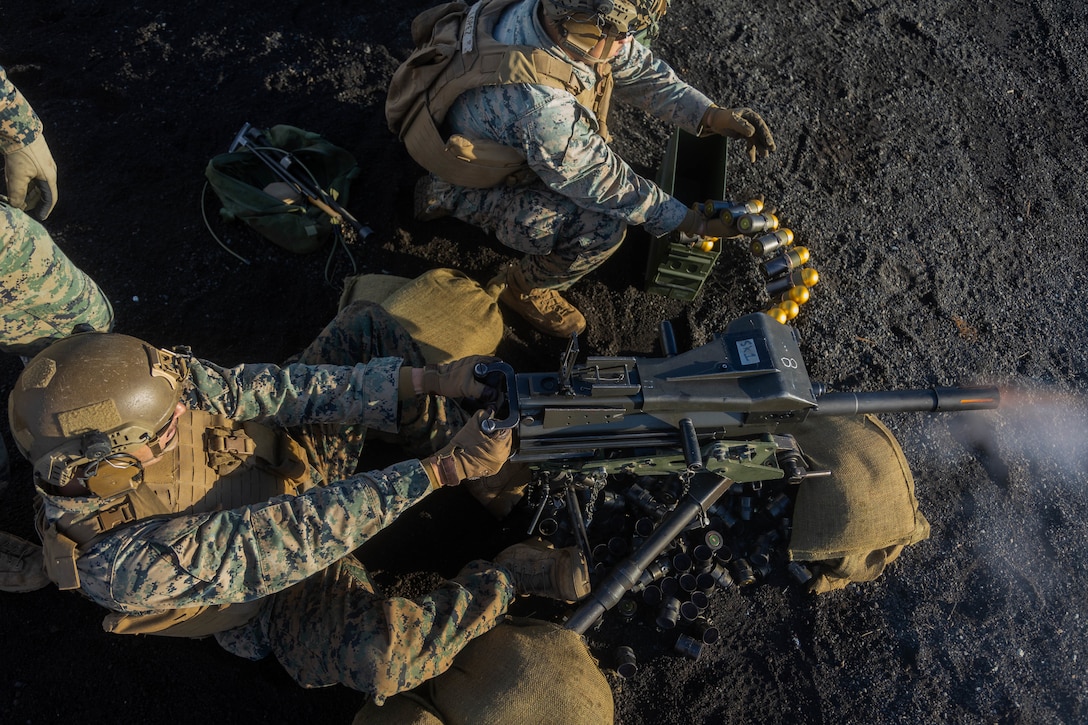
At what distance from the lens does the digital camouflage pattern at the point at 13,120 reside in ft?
12.5

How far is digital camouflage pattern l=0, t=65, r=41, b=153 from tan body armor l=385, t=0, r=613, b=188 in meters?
2.09

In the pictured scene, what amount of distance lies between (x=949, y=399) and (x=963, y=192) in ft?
11.2

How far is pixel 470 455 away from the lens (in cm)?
352

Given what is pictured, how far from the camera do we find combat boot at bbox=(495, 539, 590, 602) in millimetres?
4246

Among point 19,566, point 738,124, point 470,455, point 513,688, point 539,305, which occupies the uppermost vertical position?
point 738,124

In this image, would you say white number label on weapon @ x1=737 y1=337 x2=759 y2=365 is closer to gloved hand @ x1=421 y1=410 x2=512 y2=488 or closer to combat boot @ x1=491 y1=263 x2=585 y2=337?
gloved hand @ x1=421 y1=410 x2=512 y2=488

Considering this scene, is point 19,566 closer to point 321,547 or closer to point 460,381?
point 321,547

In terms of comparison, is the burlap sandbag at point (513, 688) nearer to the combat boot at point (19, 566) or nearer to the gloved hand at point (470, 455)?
the gloved hand at point (470, 455)

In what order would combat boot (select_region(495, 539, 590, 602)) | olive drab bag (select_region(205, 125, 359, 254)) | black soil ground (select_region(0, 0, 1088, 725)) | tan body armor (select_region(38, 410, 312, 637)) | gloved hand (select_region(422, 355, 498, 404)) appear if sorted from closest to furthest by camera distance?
tan body armor (select_region(38, 410, 312, 637)), gloved hand (select_region(422, 355, 498, 404)), combat boot (select_region(495, 539, 590, 602)), black soil ground (select_region(0, 0, 1088, 725)), olive drab bag (select_region(205, 125, 359, 254))

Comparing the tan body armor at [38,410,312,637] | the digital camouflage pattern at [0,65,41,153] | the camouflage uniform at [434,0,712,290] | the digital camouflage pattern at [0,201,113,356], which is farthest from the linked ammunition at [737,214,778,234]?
the digital camouflage pattern at [0,65,41,153]

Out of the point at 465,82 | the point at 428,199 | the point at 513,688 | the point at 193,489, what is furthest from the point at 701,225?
the point at 193,489

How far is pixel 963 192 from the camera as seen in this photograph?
6504mm

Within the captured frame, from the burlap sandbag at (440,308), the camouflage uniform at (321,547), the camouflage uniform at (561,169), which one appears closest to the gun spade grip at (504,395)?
the camouflage uniform at (321,547)

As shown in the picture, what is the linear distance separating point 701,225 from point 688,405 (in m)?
1.70
